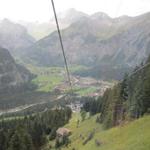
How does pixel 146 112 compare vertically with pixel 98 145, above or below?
above

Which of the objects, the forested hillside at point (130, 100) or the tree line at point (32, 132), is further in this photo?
the tree line at point (32, 132)

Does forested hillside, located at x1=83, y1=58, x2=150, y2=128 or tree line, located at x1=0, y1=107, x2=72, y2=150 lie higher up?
forested hillside, located at x1=83, y1=58, x2=150, y2=128

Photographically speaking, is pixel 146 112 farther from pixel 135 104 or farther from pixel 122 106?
pixel 122 106

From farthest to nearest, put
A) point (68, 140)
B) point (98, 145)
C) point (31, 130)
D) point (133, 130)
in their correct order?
point (31, 130)
point (68, 140)
point (98, 145)
point (133, 130)

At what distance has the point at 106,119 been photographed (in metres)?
86.9

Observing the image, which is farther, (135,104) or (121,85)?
(121,85)

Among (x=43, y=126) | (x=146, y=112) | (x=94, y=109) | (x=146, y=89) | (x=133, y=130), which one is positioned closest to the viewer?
(x=133, y=130)

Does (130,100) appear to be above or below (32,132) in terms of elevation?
above

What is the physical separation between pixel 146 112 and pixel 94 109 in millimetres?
72354

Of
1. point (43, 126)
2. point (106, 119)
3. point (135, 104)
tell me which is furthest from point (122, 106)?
point (43, 126)

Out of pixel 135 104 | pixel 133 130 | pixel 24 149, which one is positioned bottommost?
pixel 24 149

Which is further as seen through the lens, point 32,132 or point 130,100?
point 32,132

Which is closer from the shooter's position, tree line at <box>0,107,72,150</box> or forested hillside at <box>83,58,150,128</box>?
forested hillside at <box>83,58,150,128</box>

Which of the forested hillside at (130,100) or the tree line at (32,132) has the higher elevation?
the forested hillside at (130,100)
